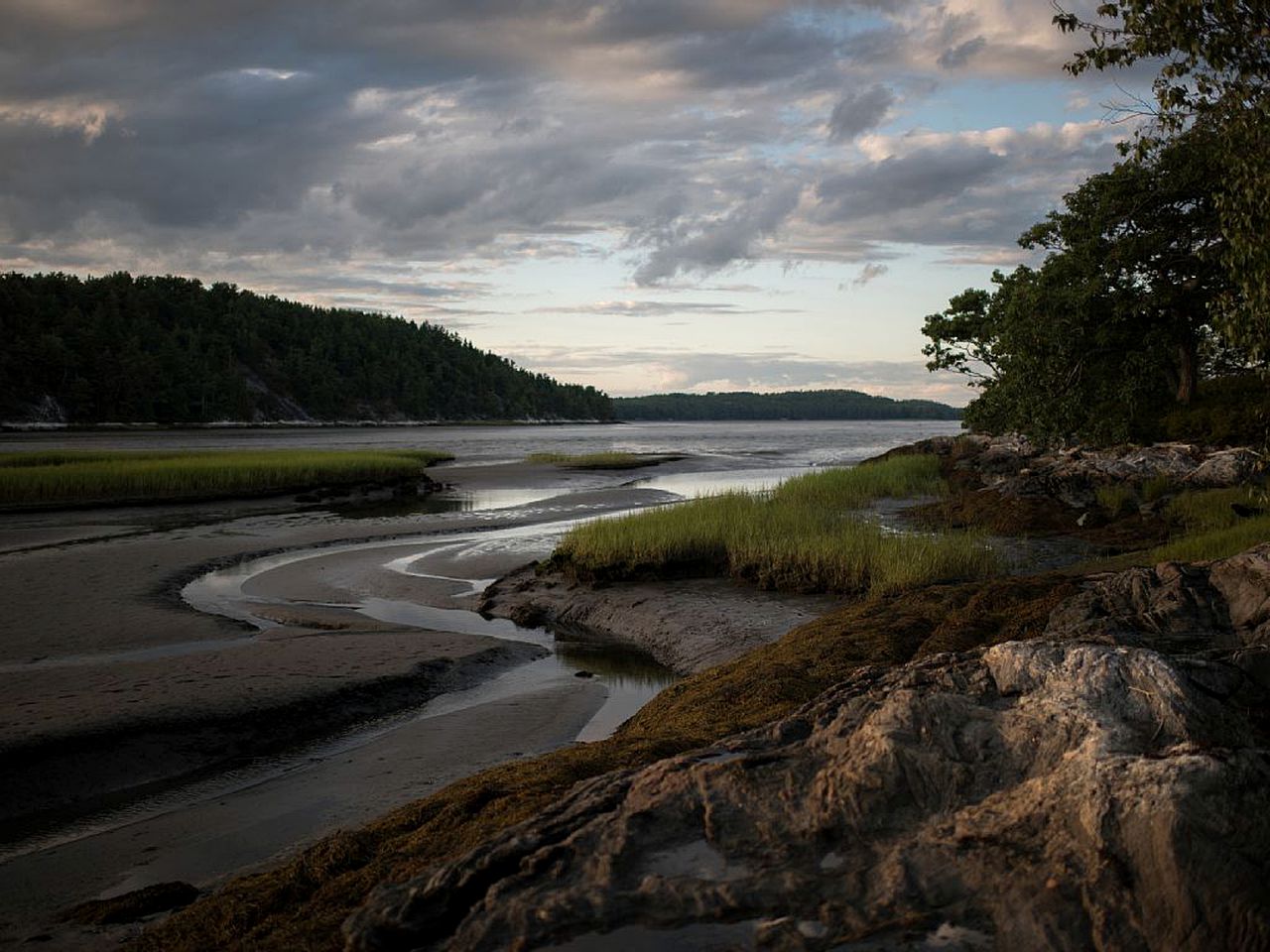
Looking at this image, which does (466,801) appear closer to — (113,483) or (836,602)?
(836,602)

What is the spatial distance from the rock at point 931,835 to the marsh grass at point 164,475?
102 feet

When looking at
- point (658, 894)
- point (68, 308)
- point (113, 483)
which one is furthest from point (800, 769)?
point (68, 308)

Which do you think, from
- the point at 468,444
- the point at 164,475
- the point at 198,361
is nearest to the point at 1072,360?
the point at 164,475

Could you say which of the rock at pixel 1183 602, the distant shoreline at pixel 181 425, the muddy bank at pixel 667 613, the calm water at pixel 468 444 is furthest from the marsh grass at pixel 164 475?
the distant shoreline at pixel 181 425

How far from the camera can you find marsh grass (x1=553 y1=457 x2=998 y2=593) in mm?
14094

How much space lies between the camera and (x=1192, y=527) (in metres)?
16.6

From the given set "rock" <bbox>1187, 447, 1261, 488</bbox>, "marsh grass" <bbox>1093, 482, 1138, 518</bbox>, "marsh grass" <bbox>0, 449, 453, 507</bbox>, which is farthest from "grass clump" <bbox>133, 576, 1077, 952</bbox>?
"marsh grass" <bbox>0, 449, 453, 507</bbox>

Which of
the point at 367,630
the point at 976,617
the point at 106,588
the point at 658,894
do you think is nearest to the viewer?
the point at 658,894

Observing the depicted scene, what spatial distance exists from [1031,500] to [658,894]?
2195 cm

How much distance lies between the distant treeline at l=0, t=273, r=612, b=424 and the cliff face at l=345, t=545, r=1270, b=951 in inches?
4772

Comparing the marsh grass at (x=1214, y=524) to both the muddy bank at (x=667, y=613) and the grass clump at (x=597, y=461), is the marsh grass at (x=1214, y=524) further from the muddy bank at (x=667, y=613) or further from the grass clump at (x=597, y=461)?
the grass clump at (x=597, y=461)

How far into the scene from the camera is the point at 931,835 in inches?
136

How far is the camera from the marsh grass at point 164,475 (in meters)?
30.3

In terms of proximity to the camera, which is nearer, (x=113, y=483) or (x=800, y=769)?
(x=800, y=769)
